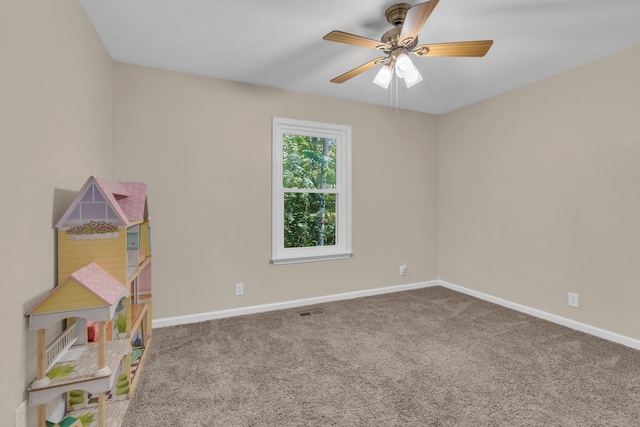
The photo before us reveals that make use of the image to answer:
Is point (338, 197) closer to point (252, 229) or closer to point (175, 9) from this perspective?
point (252, 229)

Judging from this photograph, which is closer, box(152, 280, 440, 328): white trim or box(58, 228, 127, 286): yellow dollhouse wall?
box(58, 228, 127, 286): yellow dollhouse wall

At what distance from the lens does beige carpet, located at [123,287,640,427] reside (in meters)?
1.69

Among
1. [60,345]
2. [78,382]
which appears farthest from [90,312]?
[60,345]

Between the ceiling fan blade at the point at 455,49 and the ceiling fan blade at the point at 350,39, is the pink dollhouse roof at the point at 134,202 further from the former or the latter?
the ceiling fan blade at the point at 455,49

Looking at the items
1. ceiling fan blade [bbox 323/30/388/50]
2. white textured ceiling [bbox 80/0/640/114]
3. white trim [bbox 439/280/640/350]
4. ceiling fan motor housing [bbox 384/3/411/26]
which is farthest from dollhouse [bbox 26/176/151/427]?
white trim [bbox 439/280/640/350]

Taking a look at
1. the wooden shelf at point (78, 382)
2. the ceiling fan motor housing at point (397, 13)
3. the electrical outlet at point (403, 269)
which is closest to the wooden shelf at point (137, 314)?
the wooden shelf at point (78, 382)

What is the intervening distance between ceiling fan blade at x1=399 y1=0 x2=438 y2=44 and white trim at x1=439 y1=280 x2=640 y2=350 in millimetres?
2908

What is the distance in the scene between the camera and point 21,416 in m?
1.27

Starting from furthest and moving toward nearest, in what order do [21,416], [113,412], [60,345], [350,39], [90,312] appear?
[350,39] → [113,412] → [60,345] → [90,312] → [21,416]

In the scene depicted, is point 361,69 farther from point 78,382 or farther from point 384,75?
point 78,382

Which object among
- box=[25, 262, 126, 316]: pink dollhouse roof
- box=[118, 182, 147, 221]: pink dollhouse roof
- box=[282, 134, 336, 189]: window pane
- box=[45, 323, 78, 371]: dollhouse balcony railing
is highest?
box=[282, 134, 336, 189]: window pane

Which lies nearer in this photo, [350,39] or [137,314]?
[350,39]

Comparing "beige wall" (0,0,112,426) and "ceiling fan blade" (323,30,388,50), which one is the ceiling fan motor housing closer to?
"ceiling fan blade" (323,30,388,50)

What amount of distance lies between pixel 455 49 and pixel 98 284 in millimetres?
2344
